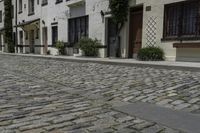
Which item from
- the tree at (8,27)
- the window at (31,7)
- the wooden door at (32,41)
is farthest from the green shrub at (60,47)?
the tree at (8,27)

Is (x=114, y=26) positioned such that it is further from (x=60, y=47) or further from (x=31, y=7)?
(x=31, y=7)

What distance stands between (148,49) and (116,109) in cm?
911

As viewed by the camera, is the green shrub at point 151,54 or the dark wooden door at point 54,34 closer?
the green shrub at point 151,54

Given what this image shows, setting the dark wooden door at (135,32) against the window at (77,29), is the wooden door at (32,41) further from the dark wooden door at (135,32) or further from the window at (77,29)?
the dark wooden door at (135,32)

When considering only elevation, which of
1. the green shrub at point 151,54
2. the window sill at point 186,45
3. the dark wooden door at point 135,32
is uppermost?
the dark wooden door at point 135,32

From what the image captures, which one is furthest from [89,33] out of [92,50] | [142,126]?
[142,126]

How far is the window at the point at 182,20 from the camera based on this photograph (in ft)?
43.2

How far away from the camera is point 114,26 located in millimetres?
18484

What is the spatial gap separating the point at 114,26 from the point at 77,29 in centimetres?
487

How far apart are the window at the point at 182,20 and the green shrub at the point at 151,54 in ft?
2.60

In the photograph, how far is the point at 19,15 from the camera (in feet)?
114

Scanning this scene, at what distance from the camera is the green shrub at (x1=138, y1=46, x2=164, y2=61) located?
14.3m

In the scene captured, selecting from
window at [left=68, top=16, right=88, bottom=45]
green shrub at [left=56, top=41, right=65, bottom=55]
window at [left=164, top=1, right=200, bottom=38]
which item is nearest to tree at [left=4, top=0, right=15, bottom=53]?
green shrub at [left=56, top=41, right=65, bottom=55]

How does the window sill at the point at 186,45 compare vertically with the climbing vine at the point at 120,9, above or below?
below
